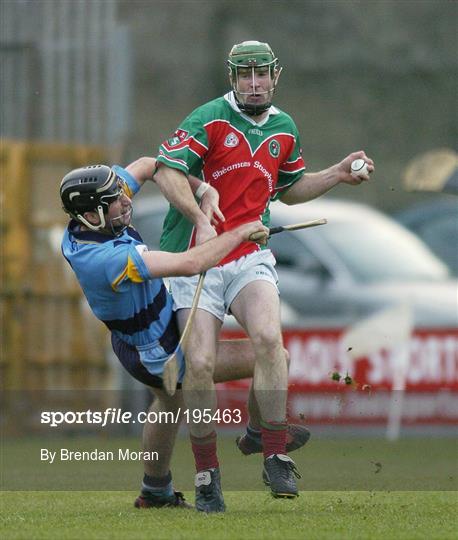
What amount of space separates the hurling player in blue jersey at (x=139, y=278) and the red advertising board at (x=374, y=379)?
214 inches

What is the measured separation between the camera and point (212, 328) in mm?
8469

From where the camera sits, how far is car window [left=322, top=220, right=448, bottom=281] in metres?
15.1

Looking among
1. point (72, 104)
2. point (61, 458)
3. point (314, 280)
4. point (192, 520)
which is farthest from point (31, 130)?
point (192, 520)

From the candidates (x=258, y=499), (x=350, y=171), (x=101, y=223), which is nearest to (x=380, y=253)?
(x=258, y=499)

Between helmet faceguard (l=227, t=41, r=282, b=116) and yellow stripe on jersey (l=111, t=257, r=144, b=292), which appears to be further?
helmet faceguard (l=227, t=41, r=282, b=116)

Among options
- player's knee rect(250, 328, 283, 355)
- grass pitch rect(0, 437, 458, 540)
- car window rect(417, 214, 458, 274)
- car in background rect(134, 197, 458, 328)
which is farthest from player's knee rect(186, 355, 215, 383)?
car window rect(417, 214, 458, 274)

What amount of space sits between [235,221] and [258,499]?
165cm

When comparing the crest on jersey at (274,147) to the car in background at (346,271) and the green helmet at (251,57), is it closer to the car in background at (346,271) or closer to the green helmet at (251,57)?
the green helmet at (251,57)

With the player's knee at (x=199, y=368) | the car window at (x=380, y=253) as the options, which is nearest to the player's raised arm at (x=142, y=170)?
the player's knee at (x=199, y=368)

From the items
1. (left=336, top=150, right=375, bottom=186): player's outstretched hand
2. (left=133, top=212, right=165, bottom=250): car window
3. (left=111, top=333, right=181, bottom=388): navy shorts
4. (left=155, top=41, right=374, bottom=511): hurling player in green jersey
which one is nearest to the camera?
(left=155, top=41, right=374, bottom=511): hurling player in green jersey

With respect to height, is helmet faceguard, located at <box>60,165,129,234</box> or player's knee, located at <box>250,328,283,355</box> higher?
helmet faceguard, located at <box>60,165,129,234</box>

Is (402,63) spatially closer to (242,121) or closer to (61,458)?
(61,458)

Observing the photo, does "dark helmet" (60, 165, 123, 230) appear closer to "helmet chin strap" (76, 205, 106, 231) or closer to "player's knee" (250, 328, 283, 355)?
"helmet chin strap" (76, 205, 106, 231)

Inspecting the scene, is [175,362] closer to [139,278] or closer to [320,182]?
[139,278]
